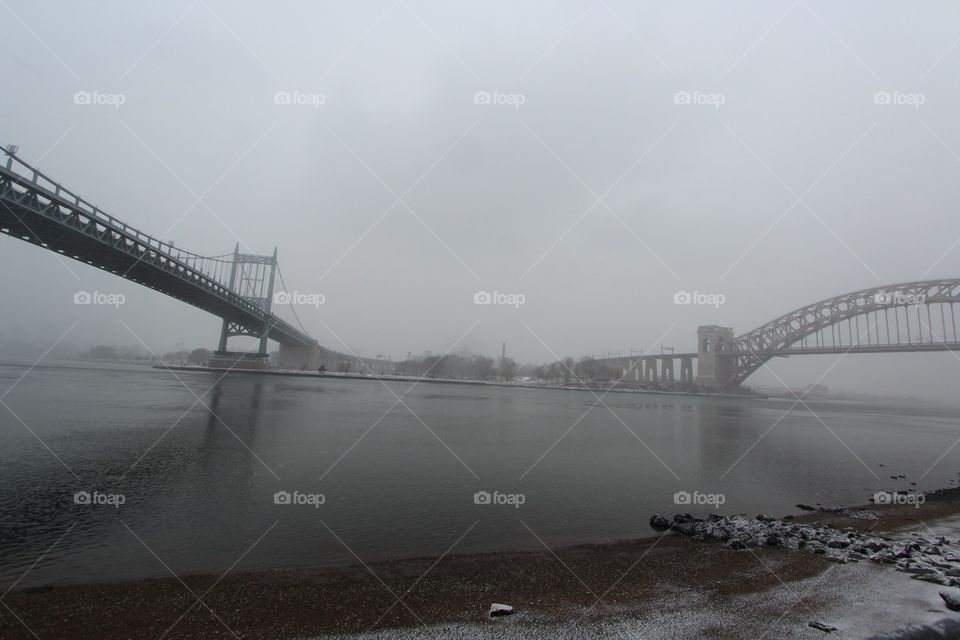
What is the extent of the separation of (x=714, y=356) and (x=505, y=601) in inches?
4788

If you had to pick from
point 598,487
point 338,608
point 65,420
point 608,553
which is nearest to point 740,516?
point 598,487

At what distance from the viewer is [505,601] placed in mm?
5996

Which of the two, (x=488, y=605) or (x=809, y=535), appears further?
(x=809, y=535)

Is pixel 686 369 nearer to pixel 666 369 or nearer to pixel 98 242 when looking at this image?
pixel 666 369

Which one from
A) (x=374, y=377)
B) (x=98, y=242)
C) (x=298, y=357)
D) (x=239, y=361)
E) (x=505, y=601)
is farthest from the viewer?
(x=374, y=377)

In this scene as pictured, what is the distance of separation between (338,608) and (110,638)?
241 centimetres

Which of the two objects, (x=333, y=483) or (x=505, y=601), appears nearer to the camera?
(x=505, y=601)

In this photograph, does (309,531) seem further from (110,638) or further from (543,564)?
(543,564)

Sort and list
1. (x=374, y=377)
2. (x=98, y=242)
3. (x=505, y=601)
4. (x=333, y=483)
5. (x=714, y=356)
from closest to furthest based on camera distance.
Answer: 1. (x=505, y=601)
2. (x=333, y=483)
3. (x=98, y=242)
4. (x=374, y=377)
5. (x=714, y=356)

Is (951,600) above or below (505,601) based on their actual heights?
above

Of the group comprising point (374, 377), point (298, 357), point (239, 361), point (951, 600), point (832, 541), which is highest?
point (298, 357)

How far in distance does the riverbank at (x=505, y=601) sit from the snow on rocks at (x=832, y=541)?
0.56 metres

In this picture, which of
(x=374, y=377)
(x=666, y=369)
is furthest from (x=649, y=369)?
(x=374, y=377)

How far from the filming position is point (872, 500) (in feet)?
45.8
